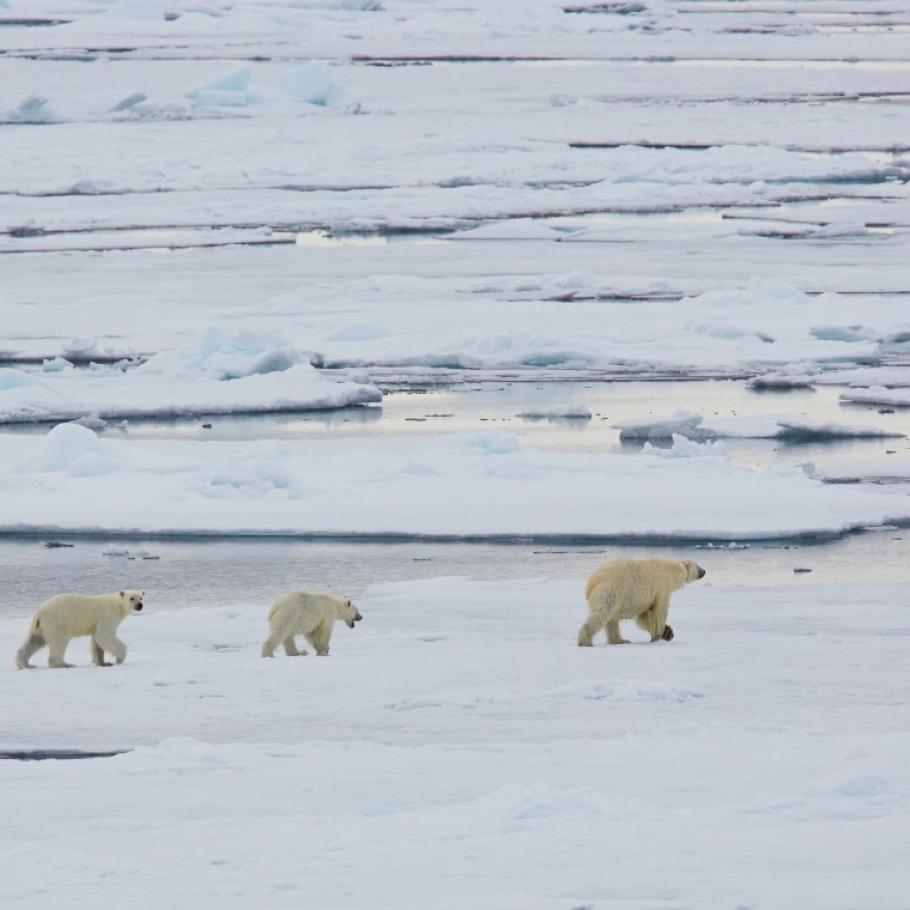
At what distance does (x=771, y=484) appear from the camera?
8766 millimetres

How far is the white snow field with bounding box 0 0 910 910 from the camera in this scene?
386cm

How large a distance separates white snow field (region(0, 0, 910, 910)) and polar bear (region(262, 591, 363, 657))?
0.12 metres

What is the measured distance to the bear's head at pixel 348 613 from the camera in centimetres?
605

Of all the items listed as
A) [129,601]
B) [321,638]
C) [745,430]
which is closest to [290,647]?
[321,638]

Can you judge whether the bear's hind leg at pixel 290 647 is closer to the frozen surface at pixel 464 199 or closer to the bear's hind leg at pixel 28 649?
the bear's hind leg at pixel 28 649

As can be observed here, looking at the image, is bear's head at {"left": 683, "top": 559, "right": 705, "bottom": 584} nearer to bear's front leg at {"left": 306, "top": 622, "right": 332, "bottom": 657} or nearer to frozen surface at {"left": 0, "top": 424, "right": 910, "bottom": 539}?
bear's front leg at {"left": 306, "top": 622, "right": 332, "bottom": 657}

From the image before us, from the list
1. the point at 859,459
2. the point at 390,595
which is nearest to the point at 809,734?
the point at 390,595

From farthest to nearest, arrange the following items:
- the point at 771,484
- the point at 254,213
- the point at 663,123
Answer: the point at 663,123 < the point at 254,213 < the point at 771,484

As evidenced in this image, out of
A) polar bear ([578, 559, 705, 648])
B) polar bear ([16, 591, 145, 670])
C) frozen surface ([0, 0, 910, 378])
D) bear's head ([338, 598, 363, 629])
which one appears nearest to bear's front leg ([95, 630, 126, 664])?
polar bear ([16, 591, 145, 670])

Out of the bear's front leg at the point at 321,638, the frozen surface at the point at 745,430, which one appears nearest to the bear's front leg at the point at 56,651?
the bear's front leg at the point at 321,638

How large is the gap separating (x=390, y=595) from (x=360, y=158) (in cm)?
1624

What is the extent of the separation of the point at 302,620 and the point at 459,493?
9.73 ft

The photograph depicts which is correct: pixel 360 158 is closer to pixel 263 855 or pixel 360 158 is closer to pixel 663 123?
pixel 663 123

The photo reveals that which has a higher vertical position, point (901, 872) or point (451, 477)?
point (451, 477)
